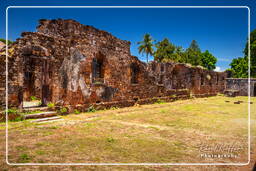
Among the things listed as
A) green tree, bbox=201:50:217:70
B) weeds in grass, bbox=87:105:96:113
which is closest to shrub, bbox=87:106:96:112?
weeds in grass, bbox=87:105:96:113

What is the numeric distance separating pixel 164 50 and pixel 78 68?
38.2 metres

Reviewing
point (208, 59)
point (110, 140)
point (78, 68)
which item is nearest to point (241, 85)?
point (208, 59)

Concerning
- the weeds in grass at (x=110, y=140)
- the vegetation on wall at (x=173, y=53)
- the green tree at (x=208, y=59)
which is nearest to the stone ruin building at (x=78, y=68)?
the weeds in grass at (x=110, y=140)

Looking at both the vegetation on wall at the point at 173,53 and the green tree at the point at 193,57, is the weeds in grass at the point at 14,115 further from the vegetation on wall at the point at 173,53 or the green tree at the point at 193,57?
the green tree at the point at 193,57

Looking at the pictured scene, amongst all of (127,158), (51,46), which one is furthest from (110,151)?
(51,46)

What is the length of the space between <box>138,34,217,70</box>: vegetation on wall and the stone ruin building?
93.6ft

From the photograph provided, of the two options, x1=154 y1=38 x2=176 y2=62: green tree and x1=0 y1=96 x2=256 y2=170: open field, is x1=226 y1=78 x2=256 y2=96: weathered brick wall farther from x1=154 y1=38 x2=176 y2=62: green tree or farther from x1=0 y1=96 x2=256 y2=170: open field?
x1=0 y1=96 x2=256 y2=170: open field

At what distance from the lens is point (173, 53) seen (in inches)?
1797

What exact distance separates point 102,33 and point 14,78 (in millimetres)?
4787

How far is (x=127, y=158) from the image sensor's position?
3.57 meters

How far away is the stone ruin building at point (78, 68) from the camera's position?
7.08 metres

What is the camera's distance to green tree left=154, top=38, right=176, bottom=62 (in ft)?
147

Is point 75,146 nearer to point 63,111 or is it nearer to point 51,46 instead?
point 63,111

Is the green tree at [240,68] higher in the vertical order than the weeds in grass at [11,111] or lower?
higher
